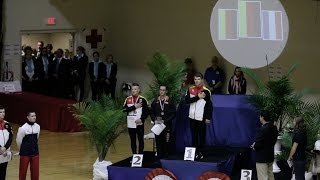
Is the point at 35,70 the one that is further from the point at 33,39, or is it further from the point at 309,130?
the point at 309,130

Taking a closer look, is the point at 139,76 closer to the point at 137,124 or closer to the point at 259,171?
the point at 137,124

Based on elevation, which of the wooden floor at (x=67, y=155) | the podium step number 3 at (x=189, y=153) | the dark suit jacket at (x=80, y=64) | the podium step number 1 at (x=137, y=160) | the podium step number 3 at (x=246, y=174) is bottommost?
the wooden floor at (x=67, y=155)

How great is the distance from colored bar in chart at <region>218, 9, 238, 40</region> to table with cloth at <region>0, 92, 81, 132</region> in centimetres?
576

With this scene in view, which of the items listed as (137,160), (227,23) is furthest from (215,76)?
(137,160)

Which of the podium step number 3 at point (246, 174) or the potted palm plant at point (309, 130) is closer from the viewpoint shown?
the podium step number 3 at point (246, 174)

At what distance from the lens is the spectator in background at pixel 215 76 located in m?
19.7

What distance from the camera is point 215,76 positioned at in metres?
19.7

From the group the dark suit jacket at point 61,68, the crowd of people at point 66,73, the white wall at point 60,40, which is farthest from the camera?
the white wall at point 60,40

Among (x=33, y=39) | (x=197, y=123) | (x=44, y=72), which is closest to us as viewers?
(x=197, y=123)

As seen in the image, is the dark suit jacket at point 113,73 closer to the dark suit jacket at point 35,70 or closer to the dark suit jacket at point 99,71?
the dark suit jacket at point 99,71

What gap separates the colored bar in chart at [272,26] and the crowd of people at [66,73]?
8.87 metres

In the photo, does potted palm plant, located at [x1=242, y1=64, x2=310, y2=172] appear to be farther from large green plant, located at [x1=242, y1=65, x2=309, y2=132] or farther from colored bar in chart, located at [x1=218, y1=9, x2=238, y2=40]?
colored bar in chart, located at [x1=218, y1=9, x2=238, y2=40]

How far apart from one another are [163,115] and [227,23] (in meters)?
2.62

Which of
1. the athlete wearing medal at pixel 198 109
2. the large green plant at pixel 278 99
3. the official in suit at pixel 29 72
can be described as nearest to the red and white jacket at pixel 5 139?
the athlete wearing medal at pixel 198 109
